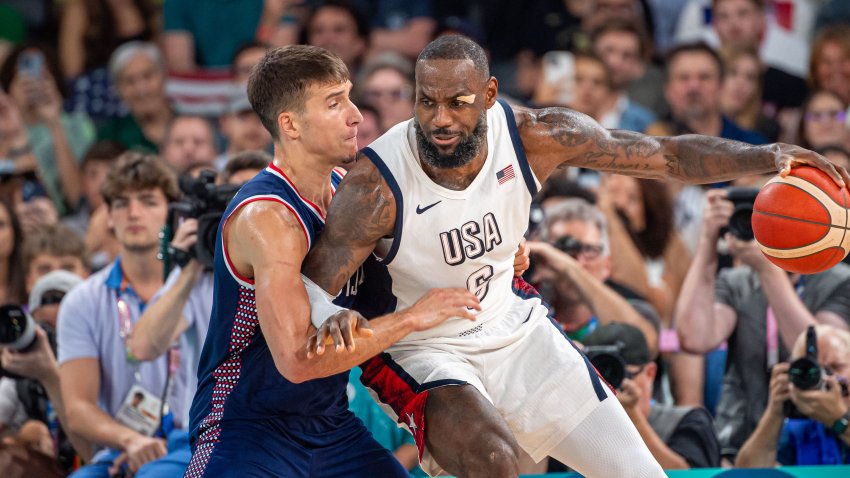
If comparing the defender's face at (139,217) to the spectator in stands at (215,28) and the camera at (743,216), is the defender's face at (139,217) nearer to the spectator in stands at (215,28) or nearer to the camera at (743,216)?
the camera at (743,216)

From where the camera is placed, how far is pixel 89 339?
6219 millimetres

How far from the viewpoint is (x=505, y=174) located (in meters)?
4.50

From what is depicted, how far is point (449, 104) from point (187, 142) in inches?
190

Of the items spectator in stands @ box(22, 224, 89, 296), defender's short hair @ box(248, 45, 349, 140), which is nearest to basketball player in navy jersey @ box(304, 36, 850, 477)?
defender's short hair @ box(248, 45, 349, 140)

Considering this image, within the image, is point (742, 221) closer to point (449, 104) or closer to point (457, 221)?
point (457, 221)

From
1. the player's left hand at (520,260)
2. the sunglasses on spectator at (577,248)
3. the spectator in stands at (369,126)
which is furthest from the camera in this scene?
the spectator in stands at (369,126)

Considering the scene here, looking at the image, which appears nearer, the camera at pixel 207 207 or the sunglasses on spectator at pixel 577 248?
the camera at pixel 207 207

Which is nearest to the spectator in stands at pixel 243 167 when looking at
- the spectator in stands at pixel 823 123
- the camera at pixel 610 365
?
the camera at pixel 610 365

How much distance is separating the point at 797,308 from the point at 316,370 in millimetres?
2807

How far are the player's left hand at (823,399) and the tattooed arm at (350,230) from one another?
217cm

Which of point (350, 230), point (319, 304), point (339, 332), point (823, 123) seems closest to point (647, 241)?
point (823, 123)

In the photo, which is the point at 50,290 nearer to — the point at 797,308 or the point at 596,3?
the point at 797,308

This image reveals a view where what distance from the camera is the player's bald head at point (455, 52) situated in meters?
4.34

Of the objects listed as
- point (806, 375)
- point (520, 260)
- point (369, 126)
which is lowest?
point (806, 375)
